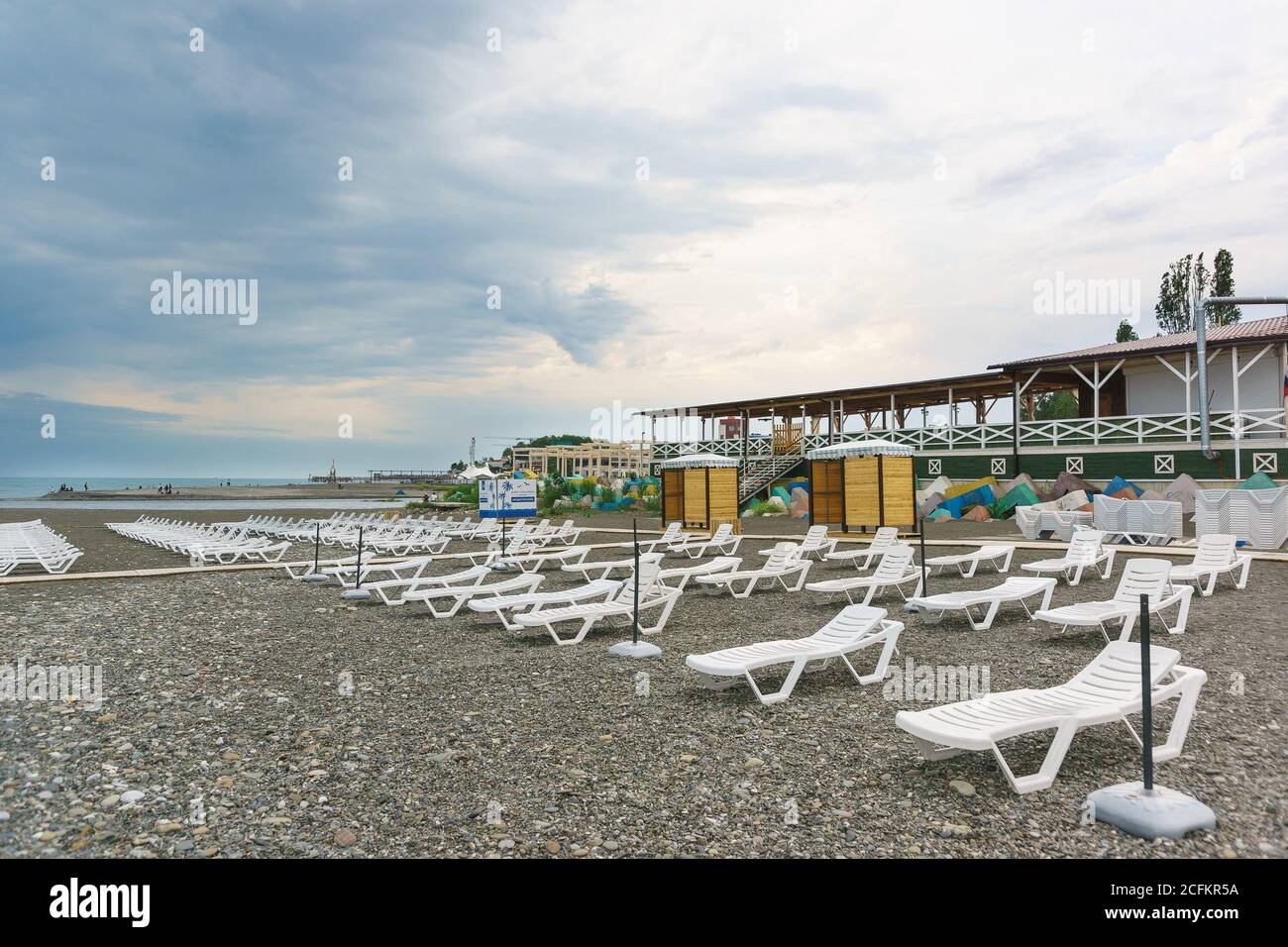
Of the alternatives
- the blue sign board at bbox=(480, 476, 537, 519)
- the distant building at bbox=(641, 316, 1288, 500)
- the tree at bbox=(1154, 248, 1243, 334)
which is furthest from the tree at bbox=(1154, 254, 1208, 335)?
the blue sign board at bbox=(480, 476, 537, 519)

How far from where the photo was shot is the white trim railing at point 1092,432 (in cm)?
1841

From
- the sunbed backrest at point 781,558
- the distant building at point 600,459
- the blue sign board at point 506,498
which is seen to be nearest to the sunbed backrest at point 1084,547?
the sunbed backrest at point 781,558

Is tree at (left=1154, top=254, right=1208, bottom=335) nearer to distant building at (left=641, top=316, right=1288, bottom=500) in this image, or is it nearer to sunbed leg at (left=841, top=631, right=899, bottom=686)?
distant building at (left=641, top=316, right=1288, bottom=500)

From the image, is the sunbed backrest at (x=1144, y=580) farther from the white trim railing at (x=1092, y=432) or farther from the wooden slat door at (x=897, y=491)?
the white trim railing at (x=1092, y=432)

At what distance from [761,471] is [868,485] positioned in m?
11.3

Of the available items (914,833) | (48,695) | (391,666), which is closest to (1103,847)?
(914,833)

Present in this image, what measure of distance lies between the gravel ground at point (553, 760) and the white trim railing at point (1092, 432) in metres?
13.8

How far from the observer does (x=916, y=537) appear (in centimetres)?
1608

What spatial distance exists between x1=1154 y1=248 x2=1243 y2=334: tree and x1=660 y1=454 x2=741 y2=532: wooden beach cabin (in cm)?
3155

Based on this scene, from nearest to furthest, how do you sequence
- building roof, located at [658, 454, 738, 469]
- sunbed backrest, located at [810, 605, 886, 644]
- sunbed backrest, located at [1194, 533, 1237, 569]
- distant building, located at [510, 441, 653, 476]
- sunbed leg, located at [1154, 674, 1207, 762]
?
1. sunbed leg, located at [1154, 674, 1207, 762]
2. sunbed backrest, located at [810, 605, 886, 644]
3. sunbed backrest, located at [1194, 533, 1237, 569]
4. building roof, located at [658, 454, 738, 469]
5. distant building, located at [510, 441, 653, 476]

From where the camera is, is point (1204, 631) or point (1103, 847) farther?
point (1204, 631)

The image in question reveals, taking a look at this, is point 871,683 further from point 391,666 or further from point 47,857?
point 47,857

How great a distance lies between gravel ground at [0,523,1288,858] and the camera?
3.39 m
